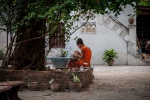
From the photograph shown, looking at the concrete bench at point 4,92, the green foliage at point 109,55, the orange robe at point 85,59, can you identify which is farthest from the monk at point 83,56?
the green foliage at point 109,55

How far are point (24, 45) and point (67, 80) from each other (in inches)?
70.6

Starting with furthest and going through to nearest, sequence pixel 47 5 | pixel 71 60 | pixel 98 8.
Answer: pixel 71 60, pixel 47 5, pixel 98 8

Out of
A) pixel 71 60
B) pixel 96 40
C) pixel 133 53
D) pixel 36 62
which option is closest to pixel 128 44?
pixel 133 53

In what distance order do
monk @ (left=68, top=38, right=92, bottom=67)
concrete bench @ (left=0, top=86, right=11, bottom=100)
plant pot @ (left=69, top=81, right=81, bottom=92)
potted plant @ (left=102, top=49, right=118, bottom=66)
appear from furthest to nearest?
potted plant @ (left=102, top=49, right=118, bottom=66) < monk @ (left=68, top=38, right=92, bottom=67) < plant pot @ (left=69, top=81, right=81, bottom=92) < concrete bench @ (left=0, top=86, right=11, bottom=100)

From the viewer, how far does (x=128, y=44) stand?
18.4 metres

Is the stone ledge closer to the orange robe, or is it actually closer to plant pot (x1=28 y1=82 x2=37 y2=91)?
plant pot (x1=28 y1=82 x2=37 y2=91)

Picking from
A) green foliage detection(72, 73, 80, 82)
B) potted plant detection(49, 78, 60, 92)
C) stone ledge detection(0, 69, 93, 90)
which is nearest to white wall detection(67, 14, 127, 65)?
stone ledge detection(0, 69, 93, 90)

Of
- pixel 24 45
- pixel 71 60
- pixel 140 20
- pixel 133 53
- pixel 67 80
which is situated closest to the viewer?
pixel 67 80

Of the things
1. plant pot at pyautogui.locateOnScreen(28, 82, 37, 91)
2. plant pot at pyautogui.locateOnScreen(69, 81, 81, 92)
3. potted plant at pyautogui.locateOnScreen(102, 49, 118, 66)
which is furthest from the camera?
potted plant at pyautogui.locateOnScreen(102, 49, 118, 66)

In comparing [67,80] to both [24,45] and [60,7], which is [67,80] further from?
[60,7]

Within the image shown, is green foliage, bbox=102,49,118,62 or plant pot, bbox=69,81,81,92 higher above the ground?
green foliage, bbox=102,49,118,62

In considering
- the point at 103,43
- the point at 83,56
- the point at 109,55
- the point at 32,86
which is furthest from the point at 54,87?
the point at 103,43

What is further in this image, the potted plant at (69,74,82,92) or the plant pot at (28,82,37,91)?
the plant pot at (28,82,37,91)

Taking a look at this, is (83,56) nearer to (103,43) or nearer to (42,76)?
(42,76)
